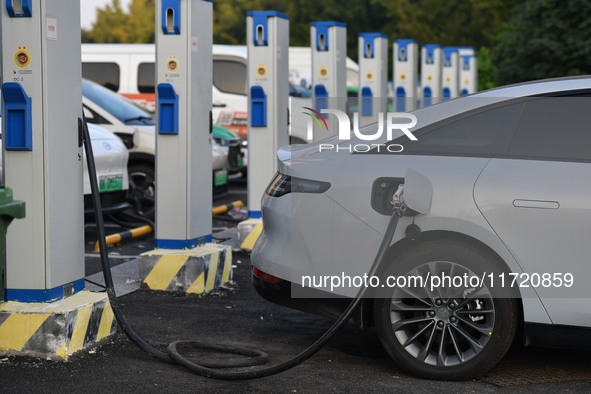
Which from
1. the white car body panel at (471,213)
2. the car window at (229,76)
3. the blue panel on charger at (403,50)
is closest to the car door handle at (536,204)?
the white car body panel at (471,213)

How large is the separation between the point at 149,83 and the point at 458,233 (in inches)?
500

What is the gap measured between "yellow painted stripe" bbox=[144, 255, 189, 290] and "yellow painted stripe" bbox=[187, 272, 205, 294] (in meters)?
0.16

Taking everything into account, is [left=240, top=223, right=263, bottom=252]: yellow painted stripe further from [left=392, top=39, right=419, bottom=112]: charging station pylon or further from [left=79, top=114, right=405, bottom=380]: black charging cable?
[left=392, top=39, right=419, bottom=112]: charging station pylon

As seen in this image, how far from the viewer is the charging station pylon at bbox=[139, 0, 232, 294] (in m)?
6.78

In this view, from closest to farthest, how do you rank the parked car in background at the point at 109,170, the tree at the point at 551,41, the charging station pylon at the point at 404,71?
the parked car in background at the point at 109,170, the charging station pylon at the point at 404,71, the tree at the point at 551,41

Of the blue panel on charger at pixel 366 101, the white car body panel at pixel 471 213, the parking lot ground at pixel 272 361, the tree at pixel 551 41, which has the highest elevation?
the tree at pixel 551 41

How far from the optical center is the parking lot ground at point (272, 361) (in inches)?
179

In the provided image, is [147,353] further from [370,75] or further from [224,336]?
[370,75]

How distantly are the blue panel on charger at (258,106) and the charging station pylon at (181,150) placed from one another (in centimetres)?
183

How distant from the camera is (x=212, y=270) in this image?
691 centimetres

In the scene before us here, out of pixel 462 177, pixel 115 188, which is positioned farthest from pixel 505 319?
pixel 115 188

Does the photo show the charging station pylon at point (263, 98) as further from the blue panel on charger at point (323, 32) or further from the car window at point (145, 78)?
the car window at point (145, 78)

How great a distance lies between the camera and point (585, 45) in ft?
88.2

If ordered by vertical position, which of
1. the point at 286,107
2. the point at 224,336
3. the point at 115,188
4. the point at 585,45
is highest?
the point at 585,45
